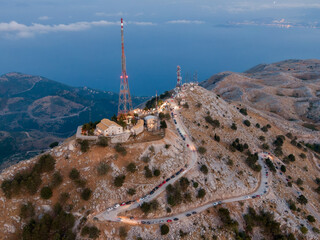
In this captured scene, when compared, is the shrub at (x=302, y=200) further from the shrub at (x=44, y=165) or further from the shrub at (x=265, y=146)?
the shrub at (x=44, y=165)

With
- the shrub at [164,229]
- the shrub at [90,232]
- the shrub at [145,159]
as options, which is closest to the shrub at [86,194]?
the shrub at [90,232]

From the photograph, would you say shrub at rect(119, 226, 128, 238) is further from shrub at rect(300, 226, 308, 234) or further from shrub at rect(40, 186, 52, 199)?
shrub at rect(300, 226, 308, 234)

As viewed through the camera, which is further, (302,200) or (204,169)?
(302,200)

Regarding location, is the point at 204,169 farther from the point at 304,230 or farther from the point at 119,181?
the point at 304,230

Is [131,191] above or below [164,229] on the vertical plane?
above

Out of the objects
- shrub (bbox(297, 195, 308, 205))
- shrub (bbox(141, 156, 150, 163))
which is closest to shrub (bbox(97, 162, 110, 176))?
shrub (bbox(141, 156, 150, 163))

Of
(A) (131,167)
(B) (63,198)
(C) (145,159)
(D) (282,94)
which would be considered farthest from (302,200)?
(D) (282,94)

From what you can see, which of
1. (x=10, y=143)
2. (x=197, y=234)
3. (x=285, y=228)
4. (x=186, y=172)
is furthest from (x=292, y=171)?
(x=10, y=143)
